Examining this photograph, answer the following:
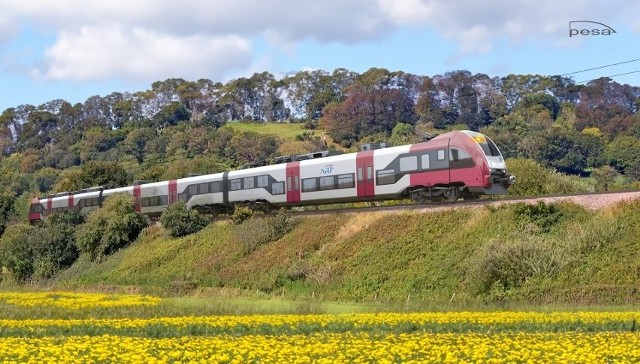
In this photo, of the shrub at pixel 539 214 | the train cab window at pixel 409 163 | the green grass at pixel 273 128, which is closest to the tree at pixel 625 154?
the green grass at pixel 273 128

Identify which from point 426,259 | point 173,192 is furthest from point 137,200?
point 426,259

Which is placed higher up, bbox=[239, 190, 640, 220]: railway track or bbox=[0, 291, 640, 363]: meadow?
bbox=[239, 190, 640, 220]: railway track

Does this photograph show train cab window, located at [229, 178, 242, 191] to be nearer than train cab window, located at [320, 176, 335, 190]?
No

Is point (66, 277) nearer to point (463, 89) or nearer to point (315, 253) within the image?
point (315, 253)

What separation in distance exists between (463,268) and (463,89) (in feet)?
413

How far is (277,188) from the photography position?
49.7 meters

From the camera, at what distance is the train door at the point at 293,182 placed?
48.1 metres

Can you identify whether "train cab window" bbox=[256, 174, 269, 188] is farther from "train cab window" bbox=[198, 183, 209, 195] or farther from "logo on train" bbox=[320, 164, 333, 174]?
"train cab window" bbox=[198, 183, 209, 195]

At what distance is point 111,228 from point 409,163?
28989mm

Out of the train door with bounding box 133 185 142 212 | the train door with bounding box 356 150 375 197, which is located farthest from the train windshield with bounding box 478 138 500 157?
the train door with bounding box 133 185 142 212

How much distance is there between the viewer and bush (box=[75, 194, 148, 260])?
61.3 m

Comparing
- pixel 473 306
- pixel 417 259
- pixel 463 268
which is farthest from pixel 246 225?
pixel 473 306

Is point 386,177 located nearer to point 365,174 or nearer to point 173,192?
point 365,174

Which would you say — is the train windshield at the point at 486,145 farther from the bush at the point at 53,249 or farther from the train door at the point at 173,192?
the bush at the point at 53,249
